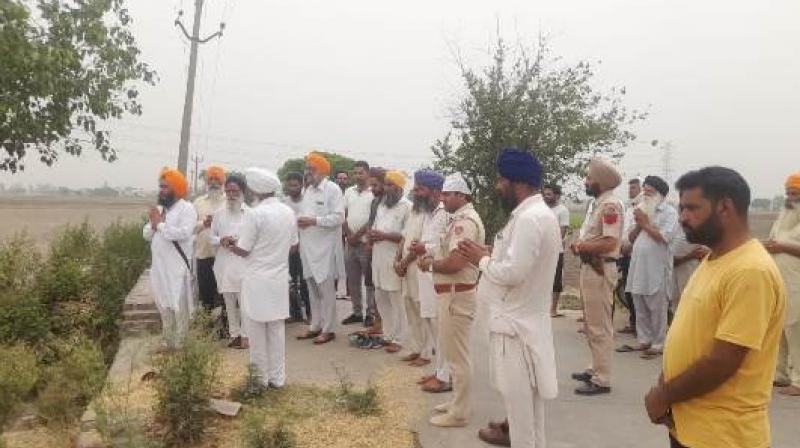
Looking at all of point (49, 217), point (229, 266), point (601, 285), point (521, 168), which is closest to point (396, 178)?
point (229, 266)

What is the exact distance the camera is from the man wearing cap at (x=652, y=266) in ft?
22.5

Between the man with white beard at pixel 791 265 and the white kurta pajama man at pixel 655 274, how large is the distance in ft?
4.03

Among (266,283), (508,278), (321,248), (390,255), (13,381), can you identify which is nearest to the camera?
(508,278)

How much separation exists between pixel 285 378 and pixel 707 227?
4064 mm

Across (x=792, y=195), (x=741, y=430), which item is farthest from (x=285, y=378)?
(x=792, y=195)

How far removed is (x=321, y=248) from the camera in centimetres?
731

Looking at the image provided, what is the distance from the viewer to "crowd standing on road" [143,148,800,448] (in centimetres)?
235

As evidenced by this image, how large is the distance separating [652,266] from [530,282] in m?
3.89

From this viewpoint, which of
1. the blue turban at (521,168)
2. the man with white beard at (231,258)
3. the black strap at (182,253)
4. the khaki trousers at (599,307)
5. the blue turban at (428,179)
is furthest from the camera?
the man with white beard at (231,258)

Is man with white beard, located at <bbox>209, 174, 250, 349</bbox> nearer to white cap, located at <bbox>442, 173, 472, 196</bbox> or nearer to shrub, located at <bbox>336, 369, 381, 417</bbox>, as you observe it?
shrub, located at <bbox>336, 369, 381, 417</bbox>

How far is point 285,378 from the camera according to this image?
5602 mm

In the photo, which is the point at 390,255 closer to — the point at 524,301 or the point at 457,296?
the point at 457,296

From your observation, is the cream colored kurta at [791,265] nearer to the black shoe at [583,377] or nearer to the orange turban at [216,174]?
the black shoe at [583,377]

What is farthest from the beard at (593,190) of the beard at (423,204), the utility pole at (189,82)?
the utility pole at (189,82)
